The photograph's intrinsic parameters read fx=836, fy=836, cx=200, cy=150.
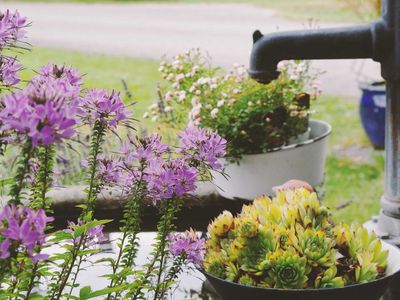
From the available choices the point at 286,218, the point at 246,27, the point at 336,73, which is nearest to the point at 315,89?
the point at 286,218

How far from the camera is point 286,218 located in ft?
5.51

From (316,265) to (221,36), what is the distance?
930 cm

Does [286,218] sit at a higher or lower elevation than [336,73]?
higher

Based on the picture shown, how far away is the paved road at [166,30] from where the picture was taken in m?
9.07

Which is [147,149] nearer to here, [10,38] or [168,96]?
[10,38]

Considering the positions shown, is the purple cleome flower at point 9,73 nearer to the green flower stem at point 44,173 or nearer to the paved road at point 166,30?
the green flower stem at point 44,173

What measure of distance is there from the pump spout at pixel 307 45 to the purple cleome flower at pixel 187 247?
0.83 meters

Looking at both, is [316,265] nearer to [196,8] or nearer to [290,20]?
[290,20]

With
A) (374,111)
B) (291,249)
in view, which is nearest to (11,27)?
(291,249)

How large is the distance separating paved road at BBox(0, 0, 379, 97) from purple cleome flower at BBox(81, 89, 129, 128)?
649cm

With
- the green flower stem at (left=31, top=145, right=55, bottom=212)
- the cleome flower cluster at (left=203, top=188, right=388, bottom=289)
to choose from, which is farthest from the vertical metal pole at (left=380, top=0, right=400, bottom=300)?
the green flower stem at (left=31, top=145, right=55, bottom=212)

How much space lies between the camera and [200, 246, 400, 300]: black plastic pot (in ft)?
5.08

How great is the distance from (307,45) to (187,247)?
0.91 m

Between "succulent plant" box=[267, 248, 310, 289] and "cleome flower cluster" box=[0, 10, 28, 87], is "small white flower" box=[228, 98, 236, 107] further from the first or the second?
"cleome flower cluster" box=[0, 10, 28, 87]
